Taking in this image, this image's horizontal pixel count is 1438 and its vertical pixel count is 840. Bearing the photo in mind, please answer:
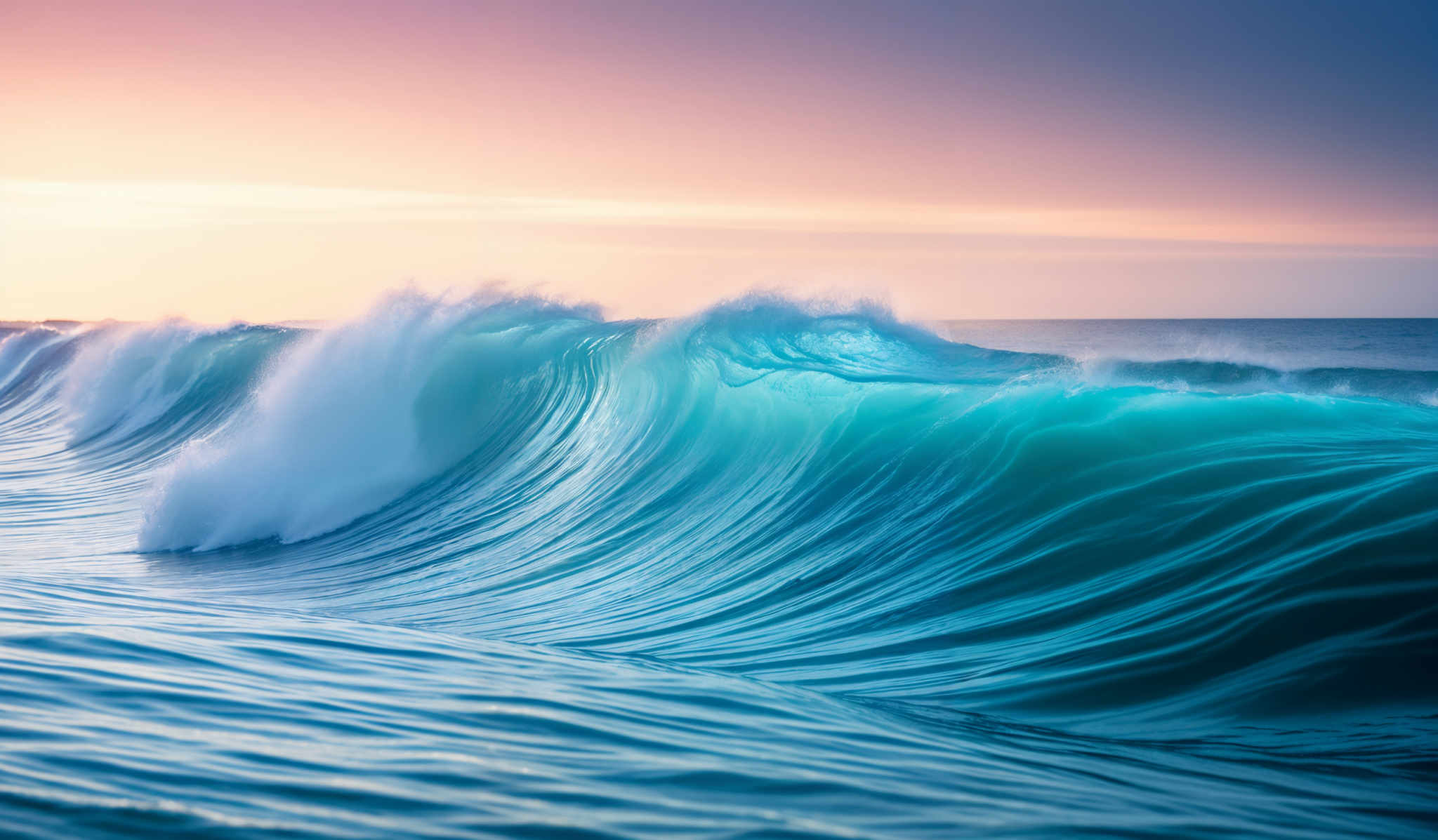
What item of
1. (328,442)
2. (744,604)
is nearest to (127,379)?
(328,442)

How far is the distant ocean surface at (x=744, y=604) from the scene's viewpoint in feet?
9.38

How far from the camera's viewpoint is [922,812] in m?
2.77

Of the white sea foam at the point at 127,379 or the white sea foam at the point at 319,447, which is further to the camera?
the white sea foam at the point at 127,379

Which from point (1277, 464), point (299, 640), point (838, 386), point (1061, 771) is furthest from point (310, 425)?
point (1061, 771)

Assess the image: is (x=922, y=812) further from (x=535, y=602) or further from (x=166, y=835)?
(x=535, y=602)

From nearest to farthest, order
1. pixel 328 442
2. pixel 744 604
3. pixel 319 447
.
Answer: pixel 744 604
pixel 319 447
pixel 328 442

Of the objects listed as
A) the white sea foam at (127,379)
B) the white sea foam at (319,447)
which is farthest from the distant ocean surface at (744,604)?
the white sea foam at (127,379)

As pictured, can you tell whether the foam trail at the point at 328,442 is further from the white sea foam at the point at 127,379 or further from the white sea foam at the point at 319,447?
the white sea foam at the point at 127,379

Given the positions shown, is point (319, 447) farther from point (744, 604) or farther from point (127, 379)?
point (127, 379)

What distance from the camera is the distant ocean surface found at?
9.38ft

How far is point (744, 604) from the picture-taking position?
6.55 meters

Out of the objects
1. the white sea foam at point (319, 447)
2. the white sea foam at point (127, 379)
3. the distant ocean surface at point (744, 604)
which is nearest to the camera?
the distant ocean surface at point (744, 604)

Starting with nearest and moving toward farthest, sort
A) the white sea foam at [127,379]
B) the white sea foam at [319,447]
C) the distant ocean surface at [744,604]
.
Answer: the distant ocean surface at [744,604] < the white sea foam at [319,447] < the white sea foam at [127,379]

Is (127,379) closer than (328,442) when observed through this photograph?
No
